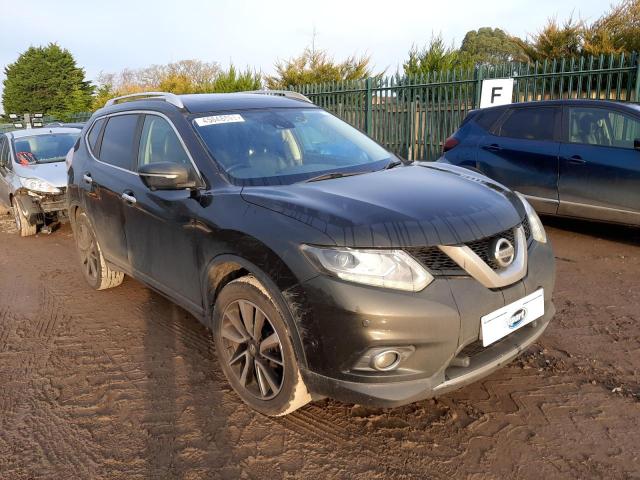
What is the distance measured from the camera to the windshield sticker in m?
3.40

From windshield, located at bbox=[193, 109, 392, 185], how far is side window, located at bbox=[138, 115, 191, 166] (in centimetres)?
20

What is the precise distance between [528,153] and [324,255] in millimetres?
4877

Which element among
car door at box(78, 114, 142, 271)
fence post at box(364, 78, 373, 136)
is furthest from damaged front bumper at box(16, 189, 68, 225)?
fence post at box(364, 78, 373, 136)

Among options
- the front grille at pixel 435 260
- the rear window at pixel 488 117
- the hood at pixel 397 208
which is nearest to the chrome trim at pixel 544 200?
the rear window at pixel 488 117

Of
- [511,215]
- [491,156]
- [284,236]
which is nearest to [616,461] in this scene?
[511,215]

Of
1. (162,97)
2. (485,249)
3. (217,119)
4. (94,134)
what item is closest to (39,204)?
(94,134)

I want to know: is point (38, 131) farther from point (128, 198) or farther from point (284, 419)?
point (284, 419)

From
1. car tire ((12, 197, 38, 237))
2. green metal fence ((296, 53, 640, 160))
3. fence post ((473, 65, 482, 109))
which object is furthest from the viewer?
fence post ((473, 65, 482, 109))

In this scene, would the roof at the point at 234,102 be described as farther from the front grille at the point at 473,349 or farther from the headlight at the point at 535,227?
the front grille at the point at 473,349

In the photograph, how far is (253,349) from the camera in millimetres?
2834

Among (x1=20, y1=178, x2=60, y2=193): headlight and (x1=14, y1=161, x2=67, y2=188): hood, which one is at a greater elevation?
(x1=14, y1=161, x2=67, y2=188): hood

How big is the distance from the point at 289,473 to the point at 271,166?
1.76 m

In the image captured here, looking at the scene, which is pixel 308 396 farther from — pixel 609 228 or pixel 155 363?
pixel 609 228

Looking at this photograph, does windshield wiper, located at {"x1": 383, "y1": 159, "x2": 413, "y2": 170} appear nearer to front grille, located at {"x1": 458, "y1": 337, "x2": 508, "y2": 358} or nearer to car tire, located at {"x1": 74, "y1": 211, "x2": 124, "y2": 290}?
front grille, located at {"x1": 458, "y1": 337, "x2": 508, "y2": 358}
